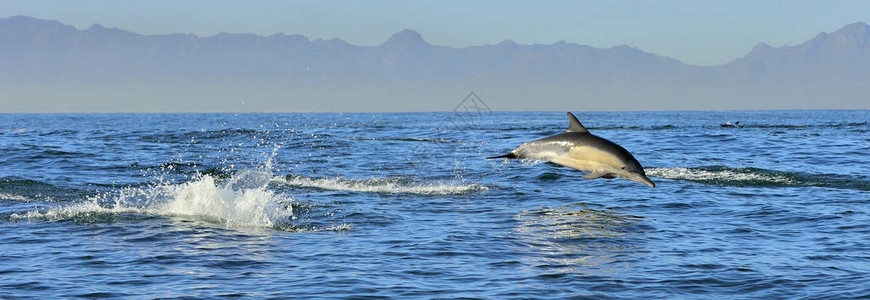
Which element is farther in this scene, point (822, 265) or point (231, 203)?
point (231, 203)

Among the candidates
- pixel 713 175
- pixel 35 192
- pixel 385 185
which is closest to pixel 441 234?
pixel 385 185

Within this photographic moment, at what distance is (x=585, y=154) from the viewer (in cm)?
1577

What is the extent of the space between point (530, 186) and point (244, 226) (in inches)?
397

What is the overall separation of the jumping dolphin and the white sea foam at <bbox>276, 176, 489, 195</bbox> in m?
6.43

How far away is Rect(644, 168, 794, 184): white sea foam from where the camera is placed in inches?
1011

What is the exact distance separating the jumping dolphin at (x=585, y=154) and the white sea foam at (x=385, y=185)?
6.43 meters

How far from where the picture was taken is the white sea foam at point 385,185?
22875mm

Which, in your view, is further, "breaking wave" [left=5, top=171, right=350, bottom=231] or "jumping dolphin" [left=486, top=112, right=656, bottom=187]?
"breaking wave" [left=5, top=171, right=350, bottom=231]

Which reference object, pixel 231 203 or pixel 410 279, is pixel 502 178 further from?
pixel 410 279

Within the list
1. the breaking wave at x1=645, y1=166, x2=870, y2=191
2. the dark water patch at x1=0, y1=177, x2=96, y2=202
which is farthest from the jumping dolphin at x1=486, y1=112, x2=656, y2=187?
the dark water patch at x1=0, y1=177, x2=96, y2=202

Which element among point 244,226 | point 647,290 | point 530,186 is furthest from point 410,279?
point 530,186

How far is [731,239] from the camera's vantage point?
49.3ft

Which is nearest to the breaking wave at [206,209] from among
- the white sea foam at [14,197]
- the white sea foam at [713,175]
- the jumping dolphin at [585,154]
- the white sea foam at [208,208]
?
the white sea foam at [208,208]

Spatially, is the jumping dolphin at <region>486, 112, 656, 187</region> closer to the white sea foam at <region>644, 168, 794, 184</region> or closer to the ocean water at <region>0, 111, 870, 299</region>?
the ocean water at <region>0, 111, 870, 299</region>
